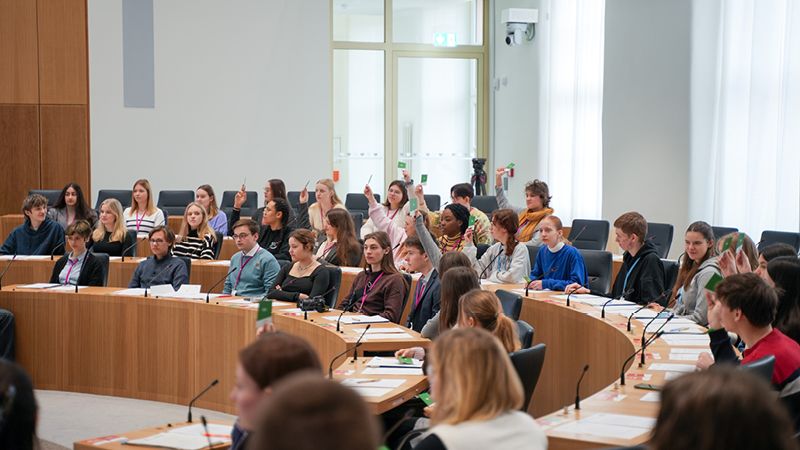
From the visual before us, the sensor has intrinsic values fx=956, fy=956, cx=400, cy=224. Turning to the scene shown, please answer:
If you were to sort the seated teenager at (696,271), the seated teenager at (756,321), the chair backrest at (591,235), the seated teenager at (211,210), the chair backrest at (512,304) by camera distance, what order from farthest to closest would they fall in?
the seated teenager at (211,210) < the chair backrest at (591,235) < the seated teenager at (696,271) < the chair backrest at (512,304) < the seated teenager at (756,321)

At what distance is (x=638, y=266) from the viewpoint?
639 centimetres

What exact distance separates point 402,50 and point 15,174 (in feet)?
18.8

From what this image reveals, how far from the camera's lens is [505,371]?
94.5 inches

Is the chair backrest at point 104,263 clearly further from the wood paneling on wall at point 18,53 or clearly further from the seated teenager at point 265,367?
the wood paneling on wall at point 18,53

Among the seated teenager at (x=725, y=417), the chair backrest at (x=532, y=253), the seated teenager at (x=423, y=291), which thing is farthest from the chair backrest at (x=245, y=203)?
the seated teenager at (x=725, y=417)

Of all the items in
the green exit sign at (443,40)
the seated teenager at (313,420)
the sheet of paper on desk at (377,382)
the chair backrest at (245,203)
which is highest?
the green exit sign at (443,40)

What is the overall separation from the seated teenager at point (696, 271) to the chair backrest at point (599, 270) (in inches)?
50.2

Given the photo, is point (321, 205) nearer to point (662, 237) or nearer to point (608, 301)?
point (662, 237)

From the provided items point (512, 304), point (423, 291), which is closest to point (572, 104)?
point (423, 291)

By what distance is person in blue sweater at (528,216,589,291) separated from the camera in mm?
6699

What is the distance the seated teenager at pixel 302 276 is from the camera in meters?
6.18

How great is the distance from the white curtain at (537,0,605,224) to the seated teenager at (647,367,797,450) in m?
9.84

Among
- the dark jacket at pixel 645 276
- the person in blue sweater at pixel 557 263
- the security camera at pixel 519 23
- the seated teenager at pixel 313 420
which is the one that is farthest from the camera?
the security camera at pixel 519 23

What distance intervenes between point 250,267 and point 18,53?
751cm
